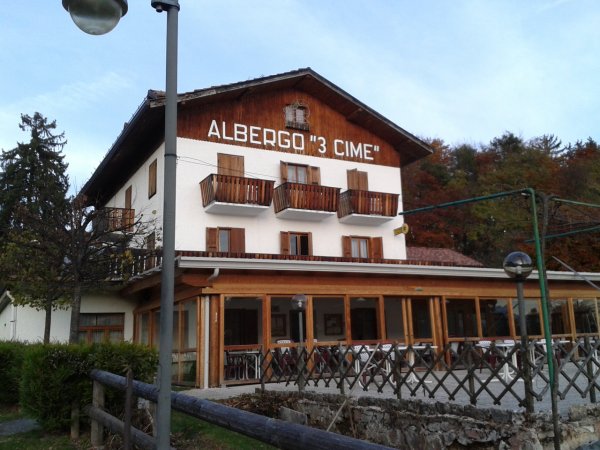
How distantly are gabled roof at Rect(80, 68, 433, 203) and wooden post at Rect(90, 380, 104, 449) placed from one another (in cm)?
1173

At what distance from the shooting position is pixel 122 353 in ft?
27.8

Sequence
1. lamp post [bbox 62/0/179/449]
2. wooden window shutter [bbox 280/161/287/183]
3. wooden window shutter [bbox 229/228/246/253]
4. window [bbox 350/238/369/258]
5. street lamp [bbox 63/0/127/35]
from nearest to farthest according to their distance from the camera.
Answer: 1. lamp post [bbox 62/0/179/449]
2. street lamp [bbox 63/0/127/35]
3. wooden window shutter [bbox 229/228/246/253]
4. wooden window shutter [bbox 280/161/287/183]
5. window [bbox 350/238/369/258]

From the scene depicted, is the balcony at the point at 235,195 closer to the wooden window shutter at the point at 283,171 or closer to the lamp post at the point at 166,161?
the wooden window shutter at the point at 283,171

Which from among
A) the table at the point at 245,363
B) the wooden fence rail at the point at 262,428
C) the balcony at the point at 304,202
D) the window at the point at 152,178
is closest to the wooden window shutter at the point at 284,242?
the balcony at the point at 304,202

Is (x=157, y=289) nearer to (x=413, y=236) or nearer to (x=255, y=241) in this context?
(x=255, y=241)

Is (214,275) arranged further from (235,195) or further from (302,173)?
(302,173)

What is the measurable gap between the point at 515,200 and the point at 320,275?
19293 millimetres

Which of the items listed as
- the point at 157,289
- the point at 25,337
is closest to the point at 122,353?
the point at 157,289

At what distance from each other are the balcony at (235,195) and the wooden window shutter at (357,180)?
392cm

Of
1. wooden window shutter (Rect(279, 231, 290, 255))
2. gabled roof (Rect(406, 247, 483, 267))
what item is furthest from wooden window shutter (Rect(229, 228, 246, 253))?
gabled roof (Rect(406, 247, 483, 267))

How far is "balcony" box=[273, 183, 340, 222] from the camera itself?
19.6m

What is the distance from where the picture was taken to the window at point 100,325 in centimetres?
1980

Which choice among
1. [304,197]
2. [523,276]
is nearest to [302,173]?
[304,197]

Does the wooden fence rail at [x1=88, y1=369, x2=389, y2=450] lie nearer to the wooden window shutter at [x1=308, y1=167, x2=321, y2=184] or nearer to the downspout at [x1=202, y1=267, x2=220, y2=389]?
the downspout at [x1=202, y1=267, x2=220, y2=389]
